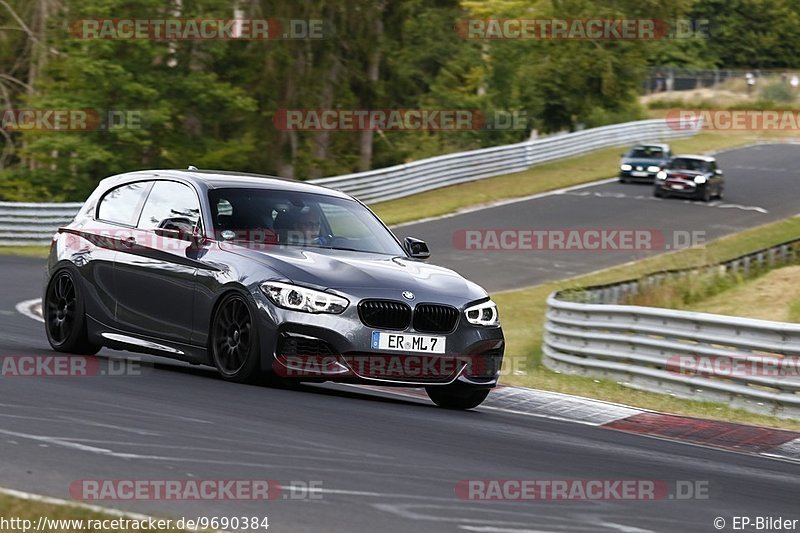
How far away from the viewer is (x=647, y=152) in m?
45.7

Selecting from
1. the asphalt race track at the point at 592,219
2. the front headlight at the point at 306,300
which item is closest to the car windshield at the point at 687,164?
the asphalt race track at the point at 592,219

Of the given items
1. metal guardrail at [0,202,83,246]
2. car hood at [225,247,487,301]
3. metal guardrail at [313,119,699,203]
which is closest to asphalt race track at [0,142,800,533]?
car hood at [225,247,487,301]

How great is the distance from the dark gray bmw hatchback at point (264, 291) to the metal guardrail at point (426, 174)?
19.8 metres

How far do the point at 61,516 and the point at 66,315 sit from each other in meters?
6.71

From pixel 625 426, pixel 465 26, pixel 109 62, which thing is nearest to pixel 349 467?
pixel 625 426

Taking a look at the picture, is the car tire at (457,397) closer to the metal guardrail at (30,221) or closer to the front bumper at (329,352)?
the front bumper at (329,352)

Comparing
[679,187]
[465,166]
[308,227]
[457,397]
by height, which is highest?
[308,227]

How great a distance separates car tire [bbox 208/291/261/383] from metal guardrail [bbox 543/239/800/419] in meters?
4.90

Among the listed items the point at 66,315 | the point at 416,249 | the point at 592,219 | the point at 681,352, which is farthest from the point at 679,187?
the point at 66,315

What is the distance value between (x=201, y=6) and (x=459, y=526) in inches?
1584

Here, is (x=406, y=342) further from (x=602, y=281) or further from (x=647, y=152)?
(x=647, y=152)

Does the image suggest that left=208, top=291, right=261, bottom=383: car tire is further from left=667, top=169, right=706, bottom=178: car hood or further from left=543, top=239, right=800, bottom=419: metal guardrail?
left=667, top=169, right=706, bottom=178: car hood

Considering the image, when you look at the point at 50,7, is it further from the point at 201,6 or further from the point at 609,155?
the point at 609,155

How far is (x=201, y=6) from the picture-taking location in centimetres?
4484
